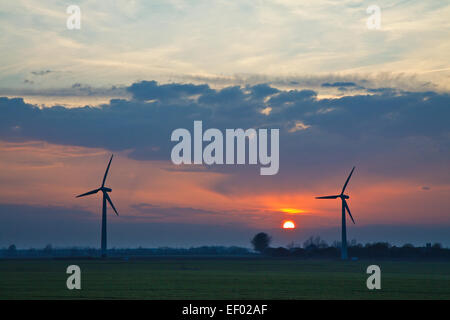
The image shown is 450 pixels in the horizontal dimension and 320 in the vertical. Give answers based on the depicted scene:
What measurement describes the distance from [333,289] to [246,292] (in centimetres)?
1032

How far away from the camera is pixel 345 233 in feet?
633

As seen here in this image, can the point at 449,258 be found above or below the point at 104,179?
below
